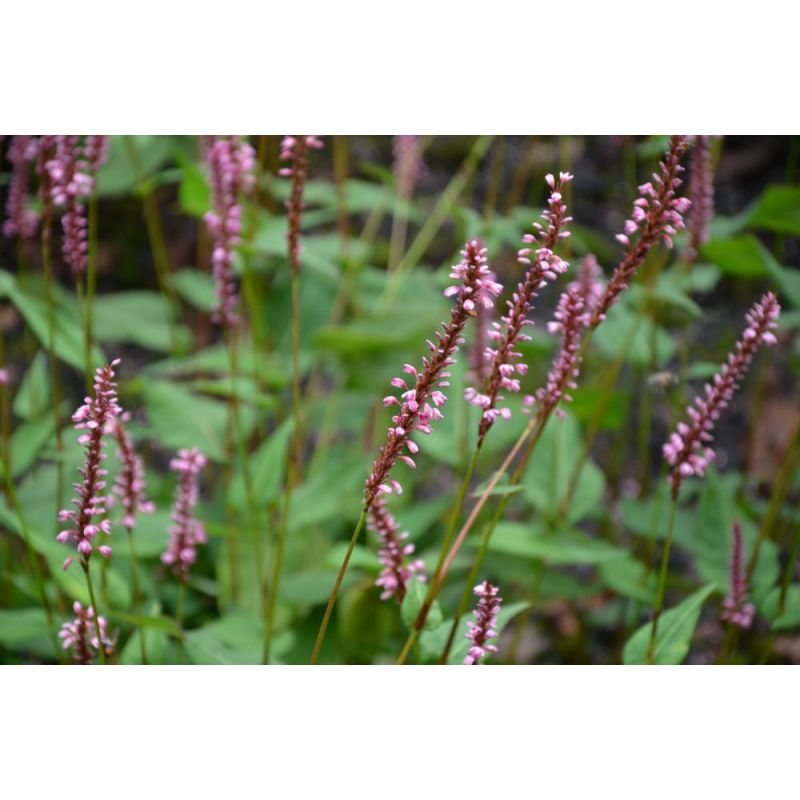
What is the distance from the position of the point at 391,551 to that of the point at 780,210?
3.46ft

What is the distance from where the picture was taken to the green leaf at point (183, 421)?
154cm

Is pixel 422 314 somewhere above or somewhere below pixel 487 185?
below

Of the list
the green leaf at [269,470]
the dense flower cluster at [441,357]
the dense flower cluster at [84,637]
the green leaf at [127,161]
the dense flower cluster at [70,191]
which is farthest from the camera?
the green leaf at [127,161]

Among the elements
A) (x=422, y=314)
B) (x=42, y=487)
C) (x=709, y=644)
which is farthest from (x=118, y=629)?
(x=709, y=644)

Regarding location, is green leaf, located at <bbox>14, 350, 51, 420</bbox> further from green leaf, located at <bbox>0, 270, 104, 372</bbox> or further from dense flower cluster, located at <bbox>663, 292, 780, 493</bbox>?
dense flower cluster, located at <bbox>663, 292, 780, 493</bbox>

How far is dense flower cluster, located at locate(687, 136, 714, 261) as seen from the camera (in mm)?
1320

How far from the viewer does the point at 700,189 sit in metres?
1.37

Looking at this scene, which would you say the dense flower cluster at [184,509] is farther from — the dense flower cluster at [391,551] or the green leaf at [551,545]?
the green leaf at [551,545]

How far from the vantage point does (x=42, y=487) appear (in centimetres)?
166

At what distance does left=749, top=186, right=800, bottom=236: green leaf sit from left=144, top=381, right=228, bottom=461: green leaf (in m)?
1.09

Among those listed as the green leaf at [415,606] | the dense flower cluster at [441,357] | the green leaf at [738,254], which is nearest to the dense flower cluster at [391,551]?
the green leaf at [415,606]

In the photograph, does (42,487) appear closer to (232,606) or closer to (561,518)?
(232,606)

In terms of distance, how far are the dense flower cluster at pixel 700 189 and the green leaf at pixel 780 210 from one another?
0.57 feet

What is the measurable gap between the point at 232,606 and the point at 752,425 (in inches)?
47.9
